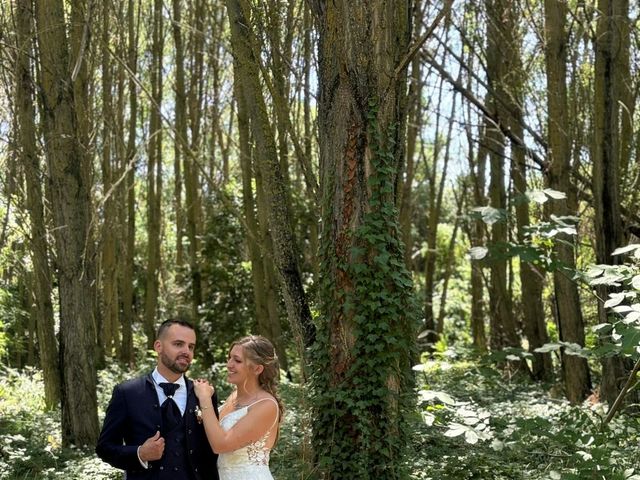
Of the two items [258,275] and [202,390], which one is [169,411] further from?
[258,275]

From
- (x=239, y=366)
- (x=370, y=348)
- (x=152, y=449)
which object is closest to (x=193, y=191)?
(x=370, y=348)

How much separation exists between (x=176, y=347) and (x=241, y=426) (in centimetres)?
56

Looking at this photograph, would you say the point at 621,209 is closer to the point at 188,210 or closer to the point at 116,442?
the point at 116,442

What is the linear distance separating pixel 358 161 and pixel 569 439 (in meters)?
2.28

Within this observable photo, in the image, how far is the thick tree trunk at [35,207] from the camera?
10578mm

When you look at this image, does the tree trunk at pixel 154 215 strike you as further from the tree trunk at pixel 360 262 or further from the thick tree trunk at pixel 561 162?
the tree trunk at pixel 360 262

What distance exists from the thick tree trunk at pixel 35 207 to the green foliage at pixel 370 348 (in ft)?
18.5

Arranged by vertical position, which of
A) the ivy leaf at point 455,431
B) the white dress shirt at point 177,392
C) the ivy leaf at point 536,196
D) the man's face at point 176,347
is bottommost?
the ivy leaf at point 455,431

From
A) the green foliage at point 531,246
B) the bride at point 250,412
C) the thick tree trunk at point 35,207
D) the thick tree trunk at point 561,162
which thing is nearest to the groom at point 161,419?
the bride at point 250,412

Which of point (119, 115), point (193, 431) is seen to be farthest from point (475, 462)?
point (119, 115)

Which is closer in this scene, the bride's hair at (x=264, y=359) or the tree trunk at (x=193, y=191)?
the bride's hair at (x=264, y=359)

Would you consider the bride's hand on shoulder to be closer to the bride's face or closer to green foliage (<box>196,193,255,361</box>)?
the bride's face

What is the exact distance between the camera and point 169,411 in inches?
159

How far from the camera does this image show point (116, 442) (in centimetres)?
400
